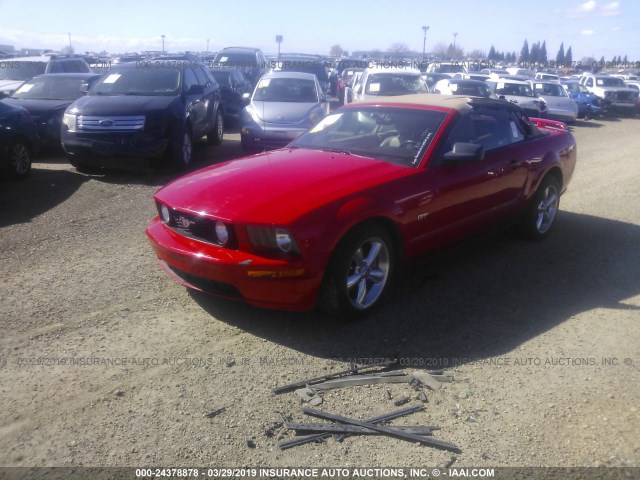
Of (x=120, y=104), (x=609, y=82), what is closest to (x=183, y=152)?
(x=120, y=104)

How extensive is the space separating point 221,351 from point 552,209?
4.42 m

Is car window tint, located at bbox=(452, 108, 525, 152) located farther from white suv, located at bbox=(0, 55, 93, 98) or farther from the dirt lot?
white suv, located at bbox=(0, 55, 93, 98)

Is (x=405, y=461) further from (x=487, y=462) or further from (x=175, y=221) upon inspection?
(x=175, y=221)

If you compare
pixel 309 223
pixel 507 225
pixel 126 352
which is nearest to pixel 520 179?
pixel 507 225

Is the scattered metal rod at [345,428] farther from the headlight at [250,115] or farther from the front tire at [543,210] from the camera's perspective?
the headlight at [250,115]

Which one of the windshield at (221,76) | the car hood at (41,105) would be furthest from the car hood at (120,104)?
the windshield at (221,76)

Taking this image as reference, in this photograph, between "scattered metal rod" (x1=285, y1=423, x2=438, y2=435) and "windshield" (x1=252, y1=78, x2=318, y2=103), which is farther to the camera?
"windshield" (x1=252, y1=78, x2=318, y2=103)

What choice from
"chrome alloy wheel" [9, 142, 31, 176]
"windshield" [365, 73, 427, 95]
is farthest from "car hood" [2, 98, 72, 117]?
"windshield" [365, 73, 427, 95]

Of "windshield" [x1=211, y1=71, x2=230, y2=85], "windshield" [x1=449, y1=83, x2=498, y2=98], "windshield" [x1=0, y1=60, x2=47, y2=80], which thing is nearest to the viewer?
"windshield" [x1=0, y1=60, x2=47, y2=80]

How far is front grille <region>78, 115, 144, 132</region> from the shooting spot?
8.80m

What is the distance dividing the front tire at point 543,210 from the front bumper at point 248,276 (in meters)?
3.24

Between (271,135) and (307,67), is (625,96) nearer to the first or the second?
(307,67)

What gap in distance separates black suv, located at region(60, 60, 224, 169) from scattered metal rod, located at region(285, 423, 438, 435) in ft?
21.8

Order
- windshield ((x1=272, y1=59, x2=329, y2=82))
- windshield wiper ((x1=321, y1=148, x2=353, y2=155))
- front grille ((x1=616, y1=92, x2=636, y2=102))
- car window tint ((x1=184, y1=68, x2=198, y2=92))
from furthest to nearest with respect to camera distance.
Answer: front grille ((x1=616, y1=92, x2=636, y2=102)) < windshield ((x1=272, y1=59, x2=329, y2=82)) < car window tint ((x1=184, y1=68, x2=198, y2=92)) < windshield wiper ((x1=321, y1=148, x2=353, y2=155))
